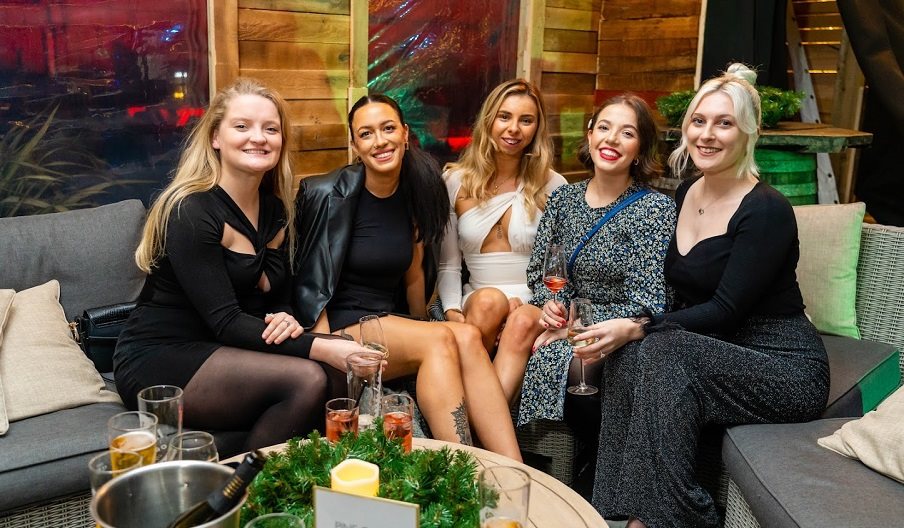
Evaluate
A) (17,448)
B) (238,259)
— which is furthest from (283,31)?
(17,448)

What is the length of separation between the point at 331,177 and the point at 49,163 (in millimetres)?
912

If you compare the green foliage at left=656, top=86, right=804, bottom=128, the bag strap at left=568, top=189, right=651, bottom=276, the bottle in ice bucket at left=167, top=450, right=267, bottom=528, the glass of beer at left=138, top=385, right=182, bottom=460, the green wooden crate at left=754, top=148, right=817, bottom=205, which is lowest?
the glass of beer at left=138, top=385, right=182, bottom=460

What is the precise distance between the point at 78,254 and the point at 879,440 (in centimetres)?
226

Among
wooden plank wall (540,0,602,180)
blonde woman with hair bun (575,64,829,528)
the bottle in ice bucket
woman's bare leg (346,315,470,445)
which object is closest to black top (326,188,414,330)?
woman's bare leg (346,315,470,445)

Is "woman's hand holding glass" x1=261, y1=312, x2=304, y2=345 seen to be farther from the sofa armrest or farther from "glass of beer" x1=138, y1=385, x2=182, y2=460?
the sofa armrest

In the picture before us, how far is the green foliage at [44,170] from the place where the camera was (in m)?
2.54

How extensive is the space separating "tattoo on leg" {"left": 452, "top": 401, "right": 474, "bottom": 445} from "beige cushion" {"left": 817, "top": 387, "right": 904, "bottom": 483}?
0.92 meters

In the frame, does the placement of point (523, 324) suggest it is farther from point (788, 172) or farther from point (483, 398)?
point (788, 172)

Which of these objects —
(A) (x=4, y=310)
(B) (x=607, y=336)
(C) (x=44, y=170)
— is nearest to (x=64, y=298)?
(A) (x=4, y=310)

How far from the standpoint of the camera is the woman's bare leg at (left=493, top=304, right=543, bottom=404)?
8.67 feet

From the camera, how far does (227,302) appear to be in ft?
7.37

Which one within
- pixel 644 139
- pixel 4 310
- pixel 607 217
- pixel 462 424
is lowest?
pixel 462 424

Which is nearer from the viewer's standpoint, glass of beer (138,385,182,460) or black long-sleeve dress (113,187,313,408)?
glass of beer (138,385,182,460)

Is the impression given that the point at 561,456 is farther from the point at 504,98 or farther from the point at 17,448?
the point at 17,448
